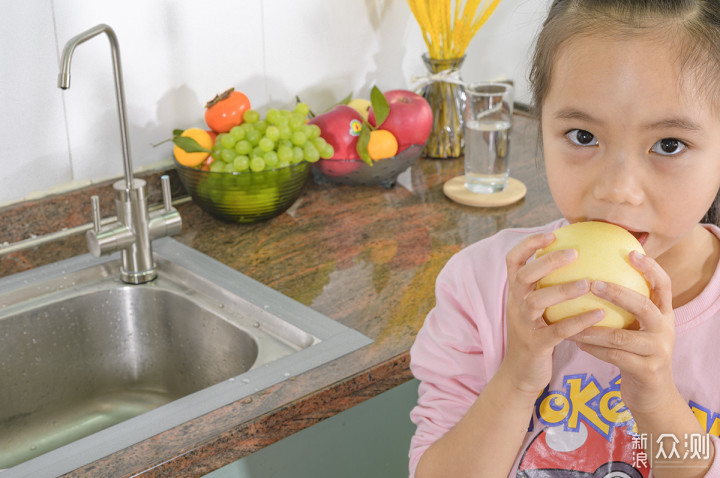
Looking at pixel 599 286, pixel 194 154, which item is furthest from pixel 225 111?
pixel 599 286

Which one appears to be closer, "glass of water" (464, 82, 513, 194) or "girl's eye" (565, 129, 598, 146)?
"girl's eye" (565, 129, 598, 146)

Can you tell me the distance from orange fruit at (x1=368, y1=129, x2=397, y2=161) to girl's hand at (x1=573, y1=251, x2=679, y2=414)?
91cm

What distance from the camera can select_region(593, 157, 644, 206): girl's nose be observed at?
0.80m

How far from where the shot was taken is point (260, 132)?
5.08ft

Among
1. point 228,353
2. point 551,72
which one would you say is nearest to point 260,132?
point 228,353

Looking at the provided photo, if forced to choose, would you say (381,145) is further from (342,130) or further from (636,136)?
(636,136)

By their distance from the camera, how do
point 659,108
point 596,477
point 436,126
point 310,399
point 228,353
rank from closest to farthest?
1. point 659,108
2. point 596,477
3. point 310,399
4. point 228,353
5. point 436,126

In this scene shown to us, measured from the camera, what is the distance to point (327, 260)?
144cm

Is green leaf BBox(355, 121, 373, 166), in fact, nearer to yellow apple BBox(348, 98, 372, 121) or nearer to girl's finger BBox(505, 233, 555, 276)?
yellow apple BBox(348, 98, 372, 121)

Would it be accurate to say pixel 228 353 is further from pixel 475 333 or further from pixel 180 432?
pixel 475 333

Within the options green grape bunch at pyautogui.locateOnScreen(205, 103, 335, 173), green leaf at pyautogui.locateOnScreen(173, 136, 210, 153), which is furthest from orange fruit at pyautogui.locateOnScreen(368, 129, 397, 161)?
green leaf at pyautogui.locateOnScreen(173, 136, 210, 153)

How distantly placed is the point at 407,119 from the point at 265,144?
1.07 feet

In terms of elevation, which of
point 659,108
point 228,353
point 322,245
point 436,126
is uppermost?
point 659,108

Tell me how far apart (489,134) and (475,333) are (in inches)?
30.4
